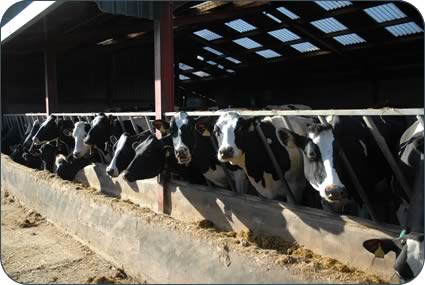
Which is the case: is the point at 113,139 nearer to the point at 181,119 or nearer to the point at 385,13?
the point at 181,119

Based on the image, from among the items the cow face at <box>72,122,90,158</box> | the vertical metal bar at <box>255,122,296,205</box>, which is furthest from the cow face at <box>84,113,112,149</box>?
the vertical metal bar at <box>255,122,296,205</box>

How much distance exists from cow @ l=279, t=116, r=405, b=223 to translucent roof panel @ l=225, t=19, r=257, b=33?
7.93m

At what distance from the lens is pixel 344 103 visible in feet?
51.3

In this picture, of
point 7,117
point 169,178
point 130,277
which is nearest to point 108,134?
point 169,178

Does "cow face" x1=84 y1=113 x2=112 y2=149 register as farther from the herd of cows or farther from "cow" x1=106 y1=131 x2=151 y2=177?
"cow" x1=106 y1=131 x2=151 y2=177

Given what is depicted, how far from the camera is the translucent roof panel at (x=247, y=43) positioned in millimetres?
13182

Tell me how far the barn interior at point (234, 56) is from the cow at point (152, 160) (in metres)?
1.68

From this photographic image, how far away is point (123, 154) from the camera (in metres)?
5.84

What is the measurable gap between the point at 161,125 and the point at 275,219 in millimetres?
2003

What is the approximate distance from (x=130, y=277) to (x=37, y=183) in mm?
3771

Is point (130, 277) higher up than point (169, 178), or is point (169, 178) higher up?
point (169, 178)

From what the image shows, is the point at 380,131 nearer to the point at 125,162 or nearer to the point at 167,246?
the point at 167,246

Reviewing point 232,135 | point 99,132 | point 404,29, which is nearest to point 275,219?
point 232,135

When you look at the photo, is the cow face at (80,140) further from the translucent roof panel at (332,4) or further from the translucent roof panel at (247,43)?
the translucent roof panel at (247,43)
